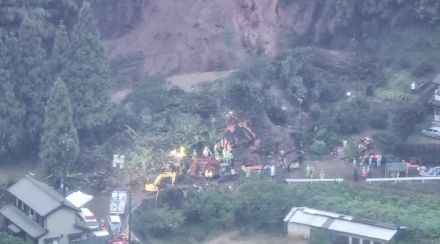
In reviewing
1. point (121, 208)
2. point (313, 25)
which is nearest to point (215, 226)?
point (121, 208)

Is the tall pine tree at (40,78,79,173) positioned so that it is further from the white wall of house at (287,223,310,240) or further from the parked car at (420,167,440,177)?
the parked car at (420,167,440,177)

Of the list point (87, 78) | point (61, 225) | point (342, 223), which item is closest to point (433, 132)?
point (342, 223)

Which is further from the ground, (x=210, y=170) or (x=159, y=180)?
(x=210, y=170)

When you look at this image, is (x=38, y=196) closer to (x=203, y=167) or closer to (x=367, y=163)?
(x=203, y=167)

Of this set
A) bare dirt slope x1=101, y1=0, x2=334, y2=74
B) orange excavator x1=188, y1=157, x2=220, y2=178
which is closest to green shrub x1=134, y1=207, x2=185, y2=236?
orange excavator x1=188, y1=157, x2=220, y2=178

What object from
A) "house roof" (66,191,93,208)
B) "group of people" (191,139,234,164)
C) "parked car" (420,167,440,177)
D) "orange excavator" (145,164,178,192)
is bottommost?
"house roof" (66,191,93,208)

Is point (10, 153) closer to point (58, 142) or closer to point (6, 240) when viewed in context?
point (58, 142)

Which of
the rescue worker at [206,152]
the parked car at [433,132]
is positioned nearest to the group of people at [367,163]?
the parked car at [433,132]
